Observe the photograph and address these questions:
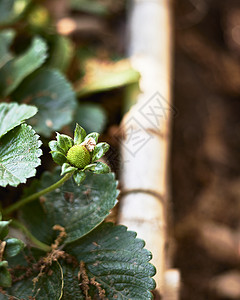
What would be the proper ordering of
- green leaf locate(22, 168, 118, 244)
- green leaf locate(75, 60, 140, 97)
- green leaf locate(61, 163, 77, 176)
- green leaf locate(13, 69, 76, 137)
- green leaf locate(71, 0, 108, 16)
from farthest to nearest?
green leaf locate(71, 0, 108, 16)
green leaf locate(75, 60, 140, 97)
green leaf locate(13, 69, 76, 137)
green leaf locate(22, 168, 118, 244)
green leaf locate(61, 163, 77, 176)

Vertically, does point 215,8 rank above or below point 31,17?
below

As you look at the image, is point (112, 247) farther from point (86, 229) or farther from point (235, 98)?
point (235, 98)

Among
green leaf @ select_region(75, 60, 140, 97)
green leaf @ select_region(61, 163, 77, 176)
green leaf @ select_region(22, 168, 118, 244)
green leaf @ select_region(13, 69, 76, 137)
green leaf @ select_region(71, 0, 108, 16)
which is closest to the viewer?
green leaf @ select_region(61, 163, 77, 176)

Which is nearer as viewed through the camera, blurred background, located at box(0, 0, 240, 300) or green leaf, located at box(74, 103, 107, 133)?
green leaf, located at box(74, 103, 107, 133)

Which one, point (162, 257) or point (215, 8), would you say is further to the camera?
point (215, 8)

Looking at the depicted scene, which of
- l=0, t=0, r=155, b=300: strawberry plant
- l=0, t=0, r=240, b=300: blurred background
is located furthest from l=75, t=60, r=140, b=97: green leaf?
l=0, t=0, r=155, b=300: strawberry plant

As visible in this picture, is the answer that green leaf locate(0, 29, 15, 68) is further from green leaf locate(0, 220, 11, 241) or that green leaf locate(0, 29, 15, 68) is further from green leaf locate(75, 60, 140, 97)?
green leaf locate(0, 220, 11, 241)

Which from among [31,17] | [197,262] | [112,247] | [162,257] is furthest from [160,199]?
[31,17]
